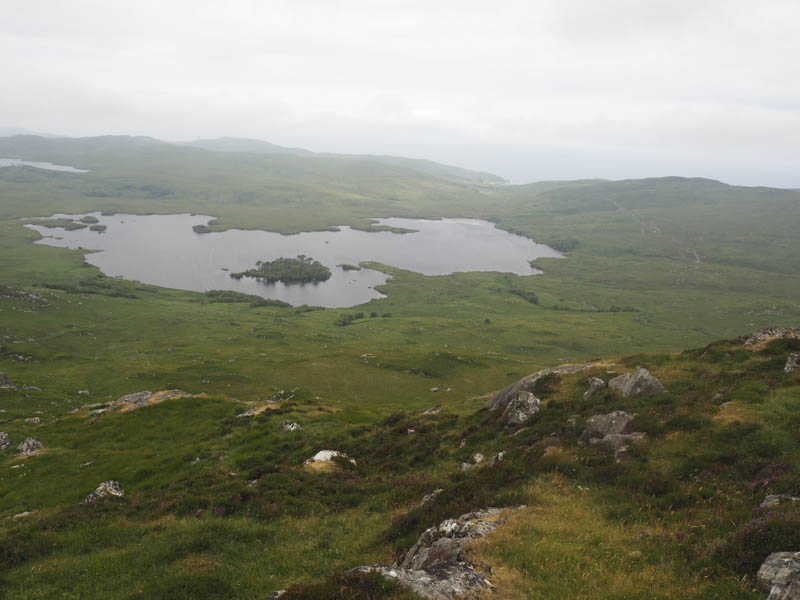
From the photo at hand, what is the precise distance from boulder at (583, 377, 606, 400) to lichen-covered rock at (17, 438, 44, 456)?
50.4 metres

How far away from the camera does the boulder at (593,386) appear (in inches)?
1168

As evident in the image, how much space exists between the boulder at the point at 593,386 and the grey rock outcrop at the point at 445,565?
16.8 m

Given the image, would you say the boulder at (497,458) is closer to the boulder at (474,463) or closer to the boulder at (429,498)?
the boulder at (474,463)

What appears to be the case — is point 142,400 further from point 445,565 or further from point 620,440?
point 620,440

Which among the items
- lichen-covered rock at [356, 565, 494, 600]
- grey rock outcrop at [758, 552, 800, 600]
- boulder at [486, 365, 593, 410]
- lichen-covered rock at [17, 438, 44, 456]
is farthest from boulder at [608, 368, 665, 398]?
lichen-covered rock at [17, 438, 44, 456]

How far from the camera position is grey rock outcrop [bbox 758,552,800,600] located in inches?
343

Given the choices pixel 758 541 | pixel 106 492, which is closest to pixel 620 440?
pixel 758 541

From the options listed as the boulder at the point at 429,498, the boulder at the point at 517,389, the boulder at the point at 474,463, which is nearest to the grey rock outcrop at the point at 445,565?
the boulder at the point at 429,498

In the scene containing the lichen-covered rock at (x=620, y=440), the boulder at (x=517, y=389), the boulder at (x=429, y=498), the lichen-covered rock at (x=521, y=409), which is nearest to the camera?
the boulder at (x=429, y=498)

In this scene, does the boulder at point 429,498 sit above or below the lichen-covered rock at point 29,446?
above

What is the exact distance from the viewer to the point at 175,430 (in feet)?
137

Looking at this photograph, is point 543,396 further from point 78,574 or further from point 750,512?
point 78,574

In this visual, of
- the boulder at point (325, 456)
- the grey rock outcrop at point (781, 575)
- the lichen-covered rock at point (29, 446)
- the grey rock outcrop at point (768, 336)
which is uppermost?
the grey rock outcrop at point (768, 336)

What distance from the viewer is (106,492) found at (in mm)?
26984
